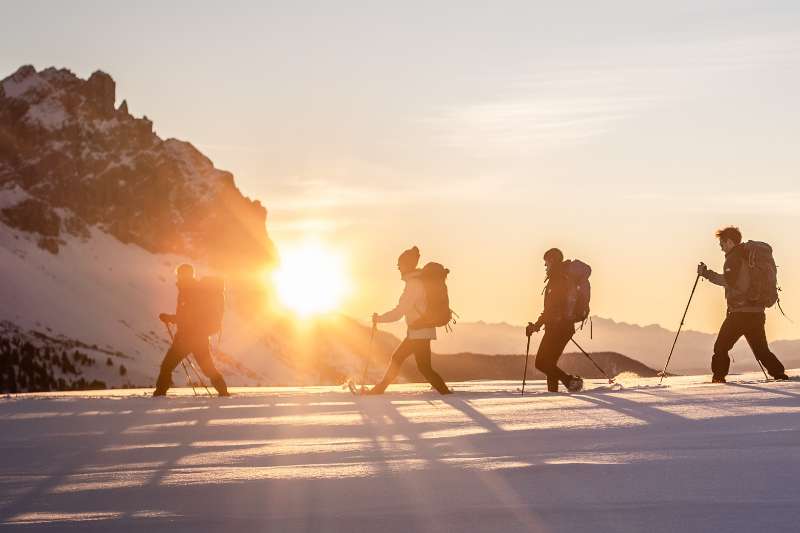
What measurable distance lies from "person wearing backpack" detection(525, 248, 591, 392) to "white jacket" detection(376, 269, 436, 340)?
1.71 meters

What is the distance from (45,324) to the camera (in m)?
152

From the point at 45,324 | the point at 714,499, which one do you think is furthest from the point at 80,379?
the point at 714,499

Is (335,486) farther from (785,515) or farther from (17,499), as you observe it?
(785,515)

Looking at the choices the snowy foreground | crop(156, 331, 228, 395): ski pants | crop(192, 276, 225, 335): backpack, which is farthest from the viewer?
crop(192, 276, 225, 335): backpack

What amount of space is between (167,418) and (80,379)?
364ft

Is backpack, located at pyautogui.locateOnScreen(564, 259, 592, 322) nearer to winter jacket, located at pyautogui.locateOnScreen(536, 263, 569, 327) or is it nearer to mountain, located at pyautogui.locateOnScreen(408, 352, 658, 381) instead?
winter jacket, located at pyautogui.locateOnScreen(536, 263, 569, 327)

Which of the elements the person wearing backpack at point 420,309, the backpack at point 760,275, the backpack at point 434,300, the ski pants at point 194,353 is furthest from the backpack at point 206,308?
the backpack at point 760,275

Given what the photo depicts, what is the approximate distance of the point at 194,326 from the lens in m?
17.8

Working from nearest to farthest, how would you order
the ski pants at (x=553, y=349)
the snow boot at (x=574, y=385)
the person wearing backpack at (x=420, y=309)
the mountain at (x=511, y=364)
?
the snow boot at (x=574, y=385)
the person wearing backpack at (x=420, y=309)
the ski pants at (x=553, y=349)
the mountain at (x=511, y=364)

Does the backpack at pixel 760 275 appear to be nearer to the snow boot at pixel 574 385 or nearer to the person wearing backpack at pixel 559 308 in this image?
the person wearing backpack at pixel 559 308

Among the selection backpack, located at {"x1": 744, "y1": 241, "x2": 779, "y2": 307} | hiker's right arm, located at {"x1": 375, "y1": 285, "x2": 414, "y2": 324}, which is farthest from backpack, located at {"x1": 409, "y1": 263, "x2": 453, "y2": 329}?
backpack, located at {"x1": 744, "y1": 241, "x2": 779, "y2": 307}

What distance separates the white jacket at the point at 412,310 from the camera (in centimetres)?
1614

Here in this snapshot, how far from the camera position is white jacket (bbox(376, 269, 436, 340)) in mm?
16141

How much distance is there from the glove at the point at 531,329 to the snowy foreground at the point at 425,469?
13.3 feet
